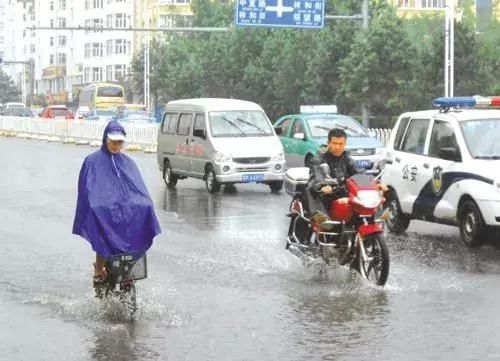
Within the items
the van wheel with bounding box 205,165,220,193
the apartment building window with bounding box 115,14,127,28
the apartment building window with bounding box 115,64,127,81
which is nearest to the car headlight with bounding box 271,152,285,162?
the van wheel with bounding box 205,165,220,193

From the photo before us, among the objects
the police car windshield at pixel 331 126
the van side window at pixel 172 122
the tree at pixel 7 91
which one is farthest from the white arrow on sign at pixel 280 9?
the tree at pixel 7 91

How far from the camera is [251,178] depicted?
22.6 m

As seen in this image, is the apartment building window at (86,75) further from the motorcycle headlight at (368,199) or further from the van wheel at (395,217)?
the motorcycle headlight at (368,199)

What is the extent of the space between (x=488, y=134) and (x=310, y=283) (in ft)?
13.8

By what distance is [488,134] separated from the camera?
1392cm

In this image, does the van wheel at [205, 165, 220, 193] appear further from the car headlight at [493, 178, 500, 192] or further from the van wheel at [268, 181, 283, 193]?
the car headlight at [493, 178, 500, 192]

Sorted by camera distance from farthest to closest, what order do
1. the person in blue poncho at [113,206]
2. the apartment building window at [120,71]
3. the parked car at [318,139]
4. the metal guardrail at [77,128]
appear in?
the apartment building window at [120,71] → the metal guardrail at [77,128] → the parked car at [318,139] → the person in blue poncho at [113,206]

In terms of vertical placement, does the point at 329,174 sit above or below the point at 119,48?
below

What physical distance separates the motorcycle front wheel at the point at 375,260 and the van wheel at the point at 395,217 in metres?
4.51

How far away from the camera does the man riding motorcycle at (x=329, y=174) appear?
432 inches

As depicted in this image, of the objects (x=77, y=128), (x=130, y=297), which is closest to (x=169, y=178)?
(x=130, y=297)

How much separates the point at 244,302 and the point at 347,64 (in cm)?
3821

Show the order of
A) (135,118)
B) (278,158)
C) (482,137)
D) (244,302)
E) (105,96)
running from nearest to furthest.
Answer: (244,302) < (482,137) < (278,158) < (135,118) < (105,96)

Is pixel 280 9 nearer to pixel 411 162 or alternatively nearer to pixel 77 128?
pixel 77 128
